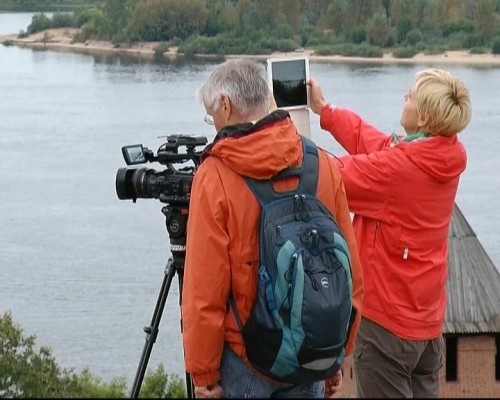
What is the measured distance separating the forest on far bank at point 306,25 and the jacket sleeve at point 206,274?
3901cm

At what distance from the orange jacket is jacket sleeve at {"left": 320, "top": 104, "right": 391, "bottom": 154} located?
21.0 inches

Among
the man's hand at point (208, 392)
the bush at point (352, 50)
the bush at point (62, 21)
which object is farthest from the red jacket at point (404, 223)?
the bush at point (62, 21)

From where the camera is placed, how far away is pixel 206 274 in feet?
6.05

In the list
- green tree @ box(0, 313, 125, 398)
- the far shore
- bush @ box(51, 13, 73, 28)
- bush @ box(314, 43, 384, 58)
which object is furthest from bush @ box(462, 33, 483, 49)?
green tree @ box(0, 313, 125, 398)

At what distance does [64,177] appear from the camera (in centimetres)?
2656

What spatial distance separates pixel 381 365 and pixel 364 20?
4472 cm

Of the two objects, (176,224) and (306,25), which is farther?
(306,25)

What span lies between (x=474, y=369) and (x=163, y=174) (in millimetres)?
7310

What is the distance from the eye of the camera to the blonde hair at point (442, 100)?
7.09 ft

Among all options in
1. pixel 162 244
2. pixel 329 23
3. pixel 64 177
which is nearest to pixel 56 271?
pixel 162 244

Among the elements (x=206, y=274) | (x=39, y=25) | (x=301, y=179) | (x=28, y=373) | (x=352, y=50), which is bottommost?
(x=352, y=50)

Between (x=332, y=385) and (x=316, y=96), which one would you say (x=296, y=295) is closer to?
(x=332, y=385)

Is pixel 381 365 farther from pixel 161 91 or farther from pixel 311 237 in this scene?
pixel 161 91

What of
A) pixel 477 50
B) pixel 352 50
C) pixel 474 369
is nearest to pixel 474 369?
pixel 474 369
